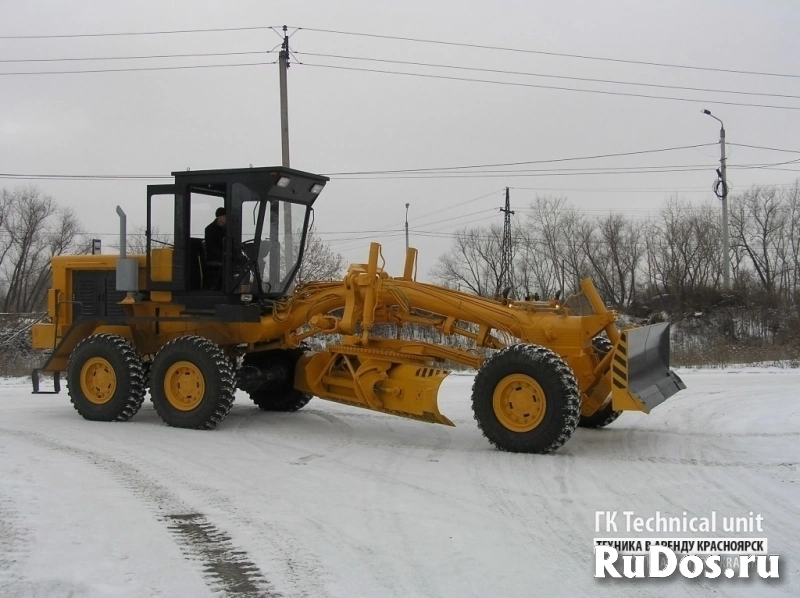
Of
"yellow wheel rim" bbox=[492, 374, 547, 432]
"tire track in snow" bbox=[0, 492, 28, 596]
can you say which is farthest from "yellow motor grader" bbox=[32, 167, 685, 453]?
"tire track in snow" bbox=[0, 492, 28, 596]

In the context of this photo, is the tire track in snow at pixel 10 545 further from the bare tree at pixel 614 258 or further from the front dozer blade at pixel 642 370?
the bare tree at pixel 614 258

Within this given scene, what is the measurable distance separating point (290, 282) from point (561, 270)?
107ft

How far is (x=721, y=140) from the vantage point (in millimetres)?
31531

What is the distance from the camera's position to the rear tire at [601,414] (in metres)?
8.94

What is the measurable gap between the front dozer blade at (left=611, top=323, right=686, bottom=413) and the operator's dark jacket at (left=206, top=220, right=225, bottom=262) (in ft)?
16.5

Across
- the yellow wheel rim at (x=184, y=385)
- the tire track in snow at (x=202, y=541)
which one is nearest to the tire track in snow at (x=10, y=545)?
the tire track in snow at (x=202, y=541)

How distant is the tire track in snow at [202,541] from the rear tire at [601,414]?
4734mm

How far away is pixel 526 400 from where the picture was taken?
25.8 feet

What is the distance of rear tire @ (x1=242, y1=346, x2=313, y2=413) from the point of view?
34.9 ft

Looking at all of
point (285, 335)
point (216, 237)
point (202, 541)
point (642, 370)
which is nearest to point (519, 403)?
point (642, 370)

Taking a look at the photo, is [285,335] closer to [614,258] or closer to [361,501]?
[361,501]

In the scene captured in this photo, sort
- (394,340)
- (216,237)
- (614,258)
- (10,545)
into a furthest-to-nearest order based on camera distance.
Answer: (614,258) → (216,237) → (394,340) → (10,545)

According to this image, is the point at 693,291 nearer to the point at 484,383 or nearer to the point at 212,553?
the point at 484,383

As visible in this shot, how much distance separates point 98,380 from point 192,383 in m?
1.46
